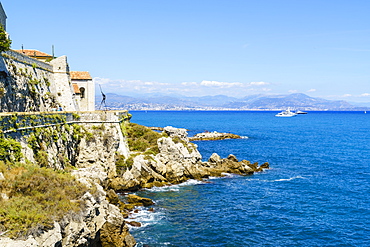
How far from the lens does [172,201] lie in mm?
35062

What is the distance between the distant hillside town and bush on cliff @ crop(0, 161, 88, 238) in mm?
14864

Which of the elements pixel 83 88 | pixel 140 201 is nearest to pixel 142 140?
pixel 83 88

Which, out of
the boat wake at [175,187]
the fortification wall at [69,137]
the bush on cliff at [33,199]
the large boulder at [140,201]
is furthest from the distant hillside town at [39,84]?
the bush on cliff at [33,199]

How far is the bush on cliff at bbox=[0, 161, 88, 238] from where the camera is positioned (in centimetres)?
1377

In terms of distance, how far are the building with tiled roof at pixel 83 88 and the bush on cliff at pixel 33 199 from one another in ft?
108

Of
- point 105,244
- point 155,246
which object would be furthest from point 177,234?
point 105,244

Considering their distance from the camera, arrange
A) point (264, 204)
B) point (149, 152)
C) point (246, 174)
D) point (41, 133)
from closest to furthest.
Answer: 1. point (41, 133)
2. point (264, 204)
3. point (149, 152)
4. point (246, 174)

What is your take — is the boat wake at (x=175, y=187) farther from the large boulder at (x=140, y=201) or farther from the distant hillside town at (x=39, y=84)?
the distant hillside town at (x=39, y=84)

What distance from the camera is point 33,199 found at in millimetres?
15883

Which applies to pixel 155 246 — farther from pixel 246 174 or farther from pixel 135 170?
pixel 246 174

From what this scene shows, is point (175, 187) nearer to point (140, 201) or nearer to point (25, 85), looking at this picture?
point (140, 201)

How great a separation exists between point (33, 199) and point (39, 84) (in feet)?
87.4

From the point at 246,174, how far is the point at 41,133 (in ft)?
99.6

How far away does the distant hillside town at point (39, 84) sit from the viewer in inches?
1264
